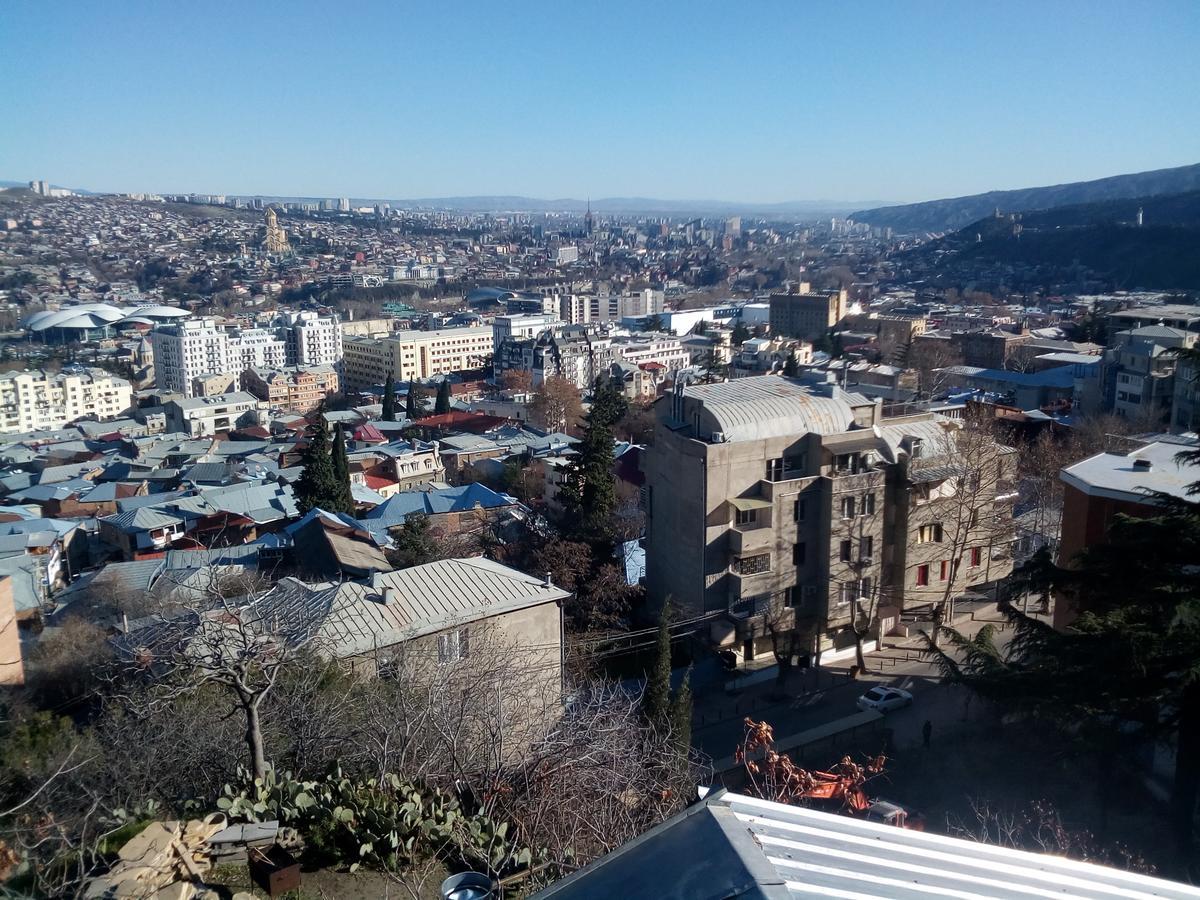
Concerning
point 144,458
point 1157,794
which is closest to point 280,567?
point 1157,794

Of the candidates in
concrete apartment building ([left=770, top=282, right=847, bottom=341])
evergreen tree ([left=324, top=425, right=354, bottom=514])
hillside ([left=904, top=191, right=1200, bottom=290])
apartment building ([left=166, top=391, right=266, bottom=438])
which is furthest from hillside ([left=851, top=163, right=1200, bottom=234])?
evergreen tree ([left=324, top=425, right=354, bottom=514])

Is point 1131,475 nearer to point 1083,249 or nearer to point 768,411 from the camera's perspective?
point 768,411

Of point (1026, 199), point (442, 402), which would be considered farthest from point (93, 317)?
point (1026, 199)

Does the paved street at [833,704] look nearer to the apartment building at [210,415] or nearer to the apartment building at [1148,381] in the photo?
the apartment building at [1148,381]

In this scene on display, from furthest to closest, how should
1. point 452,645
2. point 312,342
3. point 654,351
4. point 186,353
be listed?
point 312,342
point 186,353
point 654,351
point 452,645

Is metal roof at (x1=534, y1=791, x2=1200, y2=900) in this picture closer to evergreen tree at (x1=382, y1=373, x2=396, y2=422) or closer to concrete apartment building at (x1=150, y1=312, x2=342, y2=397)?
evergreen tree at (x1=382, y1=373, x2=396, y2=422)

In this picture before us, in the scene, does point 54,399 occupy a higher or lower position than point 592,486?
lower
